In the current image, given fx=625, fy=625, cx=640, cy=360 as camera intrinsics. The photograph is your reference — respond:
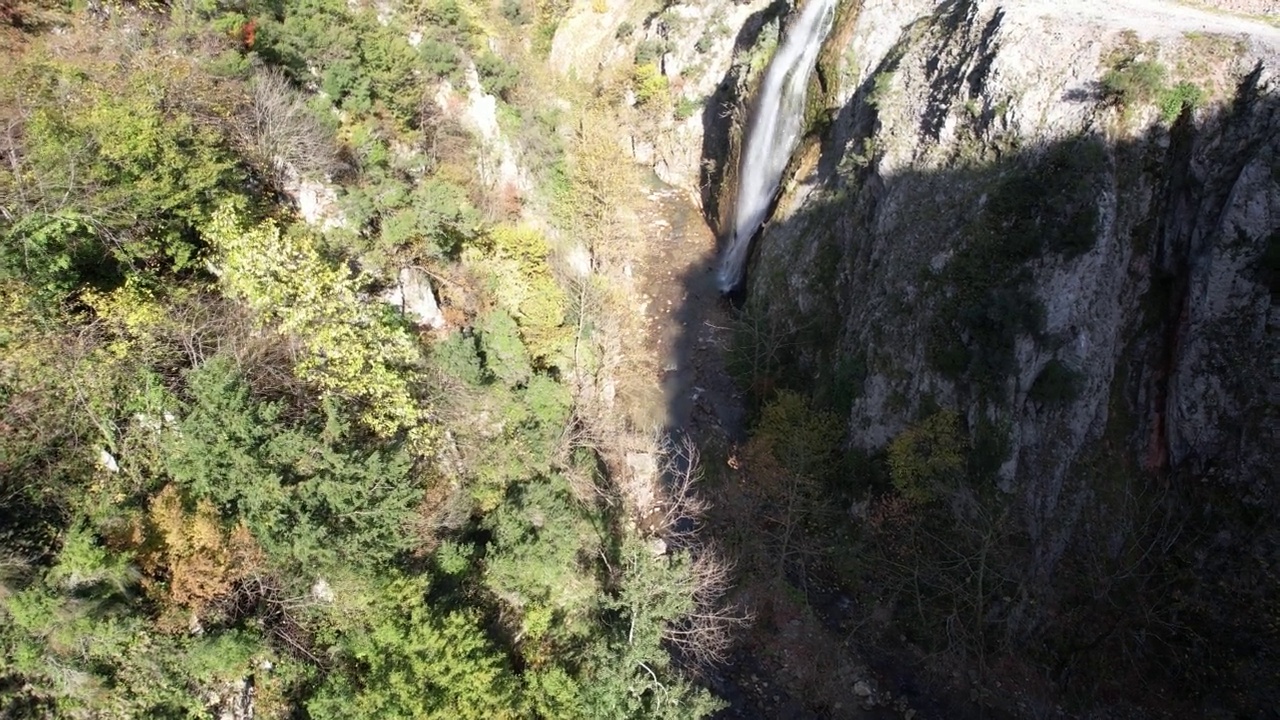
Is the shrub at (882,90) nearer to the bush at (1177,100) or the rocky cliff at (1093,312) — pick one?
the rocky cliff at (1093,312)

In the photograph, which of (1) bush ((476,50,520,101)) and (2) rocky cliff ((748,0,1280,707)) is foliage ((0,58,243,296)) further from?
(2) rocky cliff ((748,0,1280,707))

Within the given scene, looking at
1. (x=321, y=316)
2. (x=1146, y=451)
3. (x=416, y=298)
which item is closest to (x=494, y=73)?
(x=416, y=298)

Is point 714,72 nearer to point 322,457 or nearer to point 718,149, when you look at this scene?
point 718,149

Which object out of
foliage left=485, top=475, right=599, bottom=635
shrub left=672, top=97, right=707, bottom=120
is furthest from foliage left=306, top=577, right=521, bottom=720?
shrub left=672, top=97, right=707, bottom=120

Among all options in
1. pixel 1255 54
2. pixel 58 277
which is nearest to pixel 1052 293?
pixel 1255 54

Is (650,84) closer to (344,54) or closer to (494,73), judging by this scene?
(494,73)
